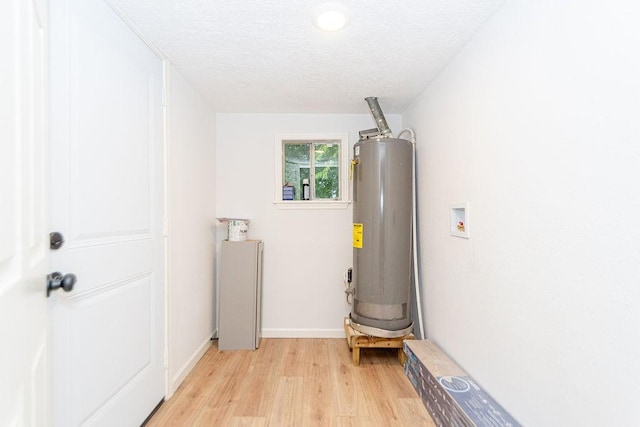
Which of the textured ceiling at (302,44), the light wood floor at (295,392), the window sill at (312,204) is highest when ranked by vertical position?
the textured ceiling at (302,44)

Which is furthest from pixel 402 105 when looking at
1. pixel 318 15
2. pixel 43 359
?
pixel 43 359

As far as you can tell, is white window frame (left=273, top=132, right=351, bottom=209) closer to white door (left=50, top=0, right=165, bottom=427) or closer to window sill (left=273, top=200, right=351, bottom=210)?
window sill (left=273, top=200, right=351, bottom=210)

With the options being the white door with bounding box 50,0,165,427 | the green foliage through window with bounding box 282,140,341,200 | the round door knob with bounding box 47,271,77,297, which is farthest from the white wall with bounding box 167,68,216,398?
the round door knob with bounding box 47,271,77,297

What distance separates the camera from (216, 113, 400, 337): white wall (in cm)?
274

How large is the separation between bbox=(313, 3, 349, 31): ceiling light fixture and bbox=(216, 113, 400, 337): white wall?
1.33m

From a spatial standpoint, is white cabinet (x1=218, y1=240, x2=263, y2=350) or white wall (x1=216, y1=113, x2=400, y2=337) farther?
white wall (x1=216, y1=113, x2=400, y2=337)

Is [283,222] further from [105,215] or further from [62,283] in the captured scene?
[62,283]

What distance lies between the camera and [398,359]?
7.53 ft

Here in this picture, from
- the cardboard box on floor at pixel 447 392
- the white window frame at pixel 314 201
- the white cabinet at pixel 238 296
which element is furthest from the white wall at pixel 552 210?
the white cabinet at pixel 238 296

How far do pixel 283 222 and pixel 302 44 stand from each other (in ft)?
5.22

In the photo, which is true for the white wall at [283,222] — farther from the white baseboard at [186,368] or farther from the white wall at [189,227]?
the white baseboard at [186,368]

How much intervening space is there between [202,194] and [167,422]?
159cm

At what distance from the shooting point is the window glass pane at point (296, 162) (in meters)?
2.86

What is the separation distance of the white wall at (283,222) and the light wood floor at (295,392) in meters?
0.47
